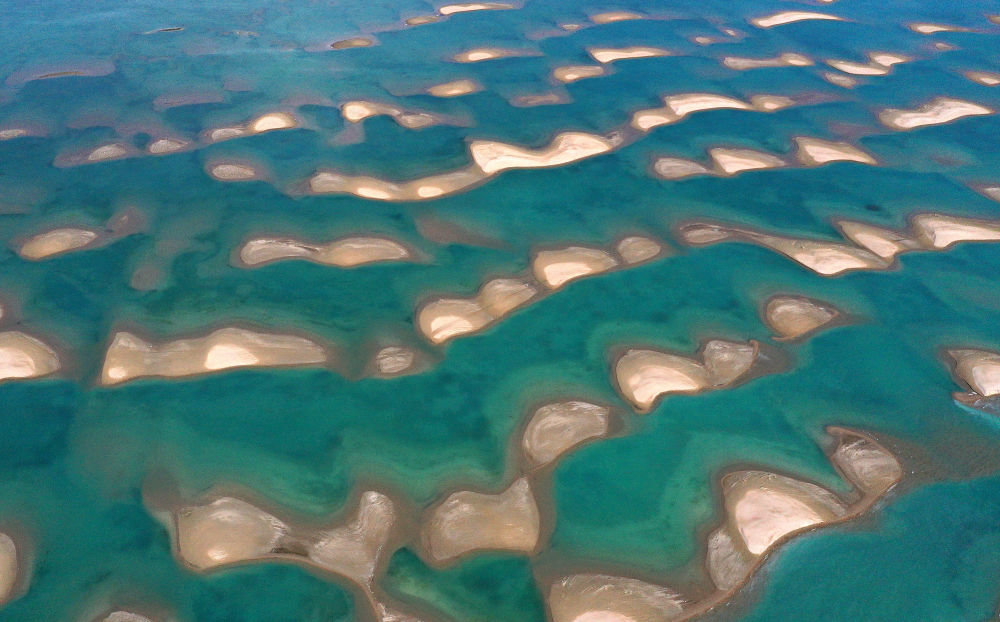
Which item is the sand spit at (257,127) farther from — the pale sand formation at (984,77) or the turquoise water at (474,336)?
the pale sand formation at (984,77)

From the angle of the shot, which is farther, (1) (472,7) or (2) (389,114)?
(1) (472,7)

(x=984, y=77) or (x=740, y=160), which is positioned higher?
(x=984, y=77)

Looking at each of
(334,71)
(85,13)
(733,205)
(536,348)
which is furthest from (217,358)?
(85,13)

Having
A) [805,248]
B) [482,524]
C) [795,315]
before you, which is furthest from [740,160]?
[482,524]

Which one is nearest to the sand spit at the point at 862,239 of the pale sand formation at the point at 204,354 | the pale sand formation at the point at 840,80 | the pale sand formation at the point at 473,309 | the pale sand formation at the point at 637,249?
the pale sand formation at the point at 637,249

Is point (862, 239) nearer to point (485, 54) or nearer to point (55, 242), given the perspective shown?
point (485, 54)

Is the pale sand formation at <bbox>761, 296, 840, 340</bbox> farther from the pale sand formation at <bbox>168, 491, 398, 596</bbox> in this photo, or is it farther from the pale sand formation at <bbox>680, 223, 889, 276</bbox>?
the pale sand formation at <bbox>168, 491, 398, 596</bbox>

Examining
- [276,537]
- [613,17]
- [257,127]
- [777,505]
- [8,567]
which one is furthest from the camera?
[613,17]

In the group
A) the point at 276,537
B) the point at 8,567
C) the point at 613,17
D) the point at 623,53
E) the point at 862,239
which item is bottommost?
the point at 8,567
